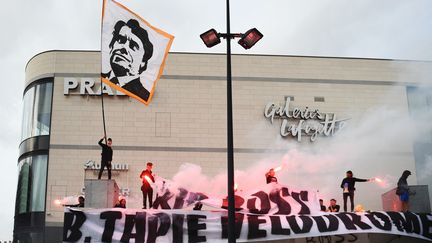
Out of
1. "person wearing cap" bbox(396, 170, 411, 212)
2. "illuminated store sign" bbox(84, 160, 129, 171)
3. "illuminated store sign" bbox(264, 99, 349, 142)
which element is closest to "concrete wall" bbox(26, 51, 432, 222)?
"illuminated store sign" bbox(84, 160, 129, 171)

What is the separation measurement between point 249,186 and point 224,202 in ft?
21.3

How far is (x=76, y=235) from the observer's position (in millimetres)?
15039

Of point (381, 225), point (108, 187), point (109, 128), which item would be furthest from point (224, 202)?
point (109, 128)

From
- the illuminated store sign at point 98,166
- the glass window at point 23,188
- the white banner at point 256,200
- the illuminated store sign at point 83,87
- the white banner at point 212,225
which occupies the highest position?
the illuminated store sign at point 83,87

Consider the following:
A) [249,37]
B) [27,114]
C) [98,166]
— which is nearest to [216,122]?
[98,166]

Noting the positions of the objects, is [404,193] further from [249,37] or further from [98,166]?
[98,166]

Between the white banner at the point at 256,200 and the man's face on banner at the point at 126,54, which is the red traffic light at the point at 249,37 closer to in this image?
→ the man's face on banner at the point at 126,54

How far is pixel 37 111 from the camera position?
89.0ft

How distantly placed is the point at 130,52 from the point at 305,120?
12.8 meters

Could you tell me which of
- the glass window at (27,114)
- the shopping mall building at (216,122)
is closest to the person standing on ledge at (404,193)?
the shopping mall building at (216,122)

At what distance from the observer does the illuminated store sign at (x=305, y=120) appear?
2742cm

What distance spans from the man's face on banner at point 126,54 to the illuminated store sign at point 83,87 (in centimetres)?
1071

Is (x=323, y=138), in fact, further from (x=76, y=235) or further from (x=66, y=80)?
(x=76, y=235)

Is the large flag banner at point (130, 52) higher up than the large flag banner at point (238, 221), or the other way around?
the large flag banner at point (130, 52)
